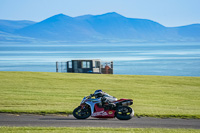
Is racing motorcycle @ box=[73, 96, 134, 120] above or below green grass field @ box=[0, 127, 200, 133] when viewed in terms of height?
above

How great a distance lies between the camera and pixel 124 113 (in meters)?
12.8

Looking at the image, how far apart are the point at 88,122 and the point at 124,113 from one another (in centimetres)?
137

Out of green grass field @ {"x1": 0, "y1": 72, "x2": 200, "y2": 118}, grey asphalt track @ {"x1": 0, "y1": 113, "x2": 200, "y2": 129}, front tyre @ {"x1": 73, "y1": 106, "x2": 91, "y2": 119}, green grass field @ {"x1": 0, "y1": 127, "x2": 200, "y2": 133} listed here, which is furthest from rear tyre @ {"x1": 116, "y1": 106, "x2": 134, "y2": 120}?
green grass field @ {"x1": 0, "y1": 72, "x2": 200, "y2": 118}

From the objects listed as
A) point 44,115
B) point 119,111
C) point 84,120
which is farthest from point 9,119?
point 119,111

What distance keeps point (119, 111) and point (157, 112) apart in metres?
2.91

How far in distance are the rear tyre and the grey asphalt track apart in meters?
0.15

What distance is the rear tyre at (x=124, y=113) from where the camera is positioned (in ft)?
41.5

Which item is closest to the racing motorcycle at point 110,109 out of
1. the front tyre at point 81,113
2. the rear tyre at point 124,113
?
the rear tyre at point 124,113

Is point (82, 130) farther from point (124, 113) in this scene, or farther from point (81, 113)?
point (124, 113)

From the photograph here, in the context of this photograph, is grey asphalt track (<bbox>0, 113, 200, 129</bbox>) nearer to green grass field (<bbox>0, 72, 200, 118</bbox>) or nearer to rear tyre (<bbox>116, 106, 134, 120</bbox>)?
rear tyre (<bbox>116, 106, 134, 120</bbox>)

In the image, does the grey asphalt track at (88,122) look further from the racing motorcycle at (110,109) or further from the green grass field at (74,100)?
the green grass field at (74,100)

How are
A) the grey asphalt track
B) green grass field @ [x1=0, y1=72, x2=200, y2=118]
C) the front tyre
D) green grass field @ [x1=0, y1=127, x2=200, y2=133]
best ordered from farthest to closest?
green grass field @ [x1=0, y1=72, x2=200, y2=118] → the front tyre → the grey asphalt track → green grass field @ [x1=0, y1=127, x2=200, y2=133]

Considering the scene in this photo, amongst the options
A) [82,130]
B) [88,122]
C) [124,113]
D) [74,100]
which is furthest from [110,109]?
[74,100]

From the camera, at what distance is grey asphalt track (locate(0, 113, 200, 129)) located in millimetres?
12070
